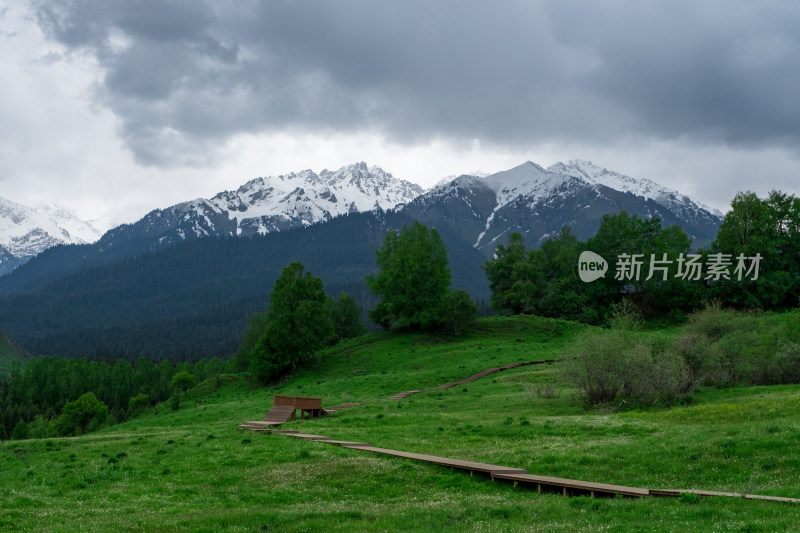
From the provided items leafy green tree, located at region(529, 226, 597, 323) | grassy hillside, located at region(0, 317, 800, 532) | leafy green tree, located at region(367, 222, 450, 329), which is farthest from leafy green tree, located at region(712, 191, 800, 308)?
grassy hillside, located at region(0, 317, 800, 532)

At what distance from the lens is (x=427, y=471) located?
24.1 metres

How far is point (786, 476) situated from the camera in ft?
64.8

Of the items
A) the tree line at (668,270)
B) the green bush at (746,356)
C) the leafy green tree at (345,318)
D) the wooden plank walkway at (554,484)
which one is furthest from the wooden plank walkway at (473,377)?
the leafy green tree at (345,318)

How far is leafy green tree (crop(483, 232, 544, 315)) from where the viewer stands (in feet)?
361

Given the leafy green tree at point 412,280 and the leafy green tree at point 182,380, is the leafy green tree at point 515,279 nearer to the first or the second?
the leafy green tree at point 412,280

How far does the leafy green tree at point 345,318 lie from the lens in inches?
4978

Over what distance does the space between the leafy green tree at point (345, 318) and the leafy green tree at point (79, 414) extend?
4792 centimetres

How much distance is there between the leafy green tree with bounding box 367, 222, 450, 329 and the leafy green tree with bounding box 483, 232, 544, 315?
18850 millimetres

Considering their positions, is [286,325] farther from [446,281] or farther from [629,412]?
[629,412]

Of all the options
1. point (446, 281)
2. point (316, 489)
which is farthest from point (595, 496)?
point (446, 281)

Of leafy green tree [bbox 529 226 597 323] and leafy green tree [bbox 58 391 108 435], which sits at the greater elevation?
leafy green tree [bbox 529 226 597 323]

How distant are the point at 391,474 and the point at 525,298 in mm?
88930

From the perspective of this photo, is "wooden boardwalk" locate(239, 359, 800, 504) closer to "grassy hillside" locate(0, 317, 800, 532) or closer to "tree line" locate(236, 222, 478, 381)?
"grassy hillside" locate(0, 317, 800, 532)

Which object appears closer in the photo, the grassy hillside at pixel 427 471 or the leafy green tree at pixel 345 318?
the grassy hillside at pixel 427 471
